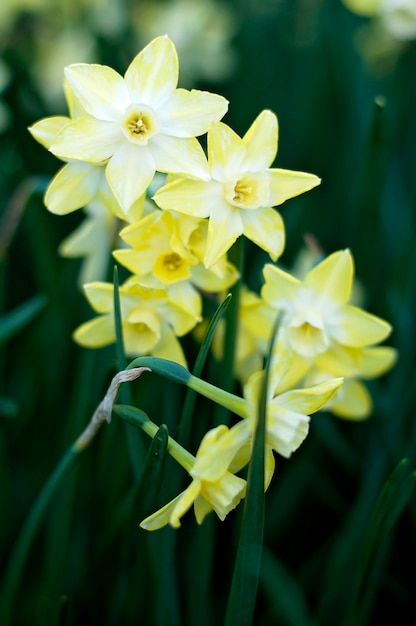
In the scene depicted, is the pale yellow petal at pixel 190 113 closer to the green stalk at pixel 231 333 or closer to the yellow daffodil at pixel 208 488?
the green stalk at pixel 231 333

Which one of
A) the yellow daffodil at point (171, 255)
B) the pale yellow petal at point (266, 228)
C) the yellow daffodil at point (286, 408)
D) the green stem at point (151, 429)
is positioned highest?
the pale yellow petal at point (266, 228)

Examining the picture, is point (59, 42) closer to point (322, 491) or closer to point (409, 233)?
point (409, 233)

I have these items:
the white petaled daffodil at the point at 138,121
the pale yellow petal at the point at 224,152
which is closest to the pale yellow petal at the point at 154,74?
the white petaled daffodil at the point at 138,121

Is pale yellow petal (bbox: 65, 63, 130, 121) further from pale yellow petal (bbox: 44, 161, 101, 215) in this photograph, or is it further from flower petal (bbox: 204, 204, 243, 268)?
flower petal (bbox: 204, 204, 243, 268)

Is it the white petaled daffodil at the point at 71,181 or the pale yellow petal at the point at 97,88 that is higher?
the pale yellow petal at the point at 97,88

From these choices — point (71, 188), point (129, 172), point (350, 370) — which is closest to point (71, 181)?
point (71, 188)
